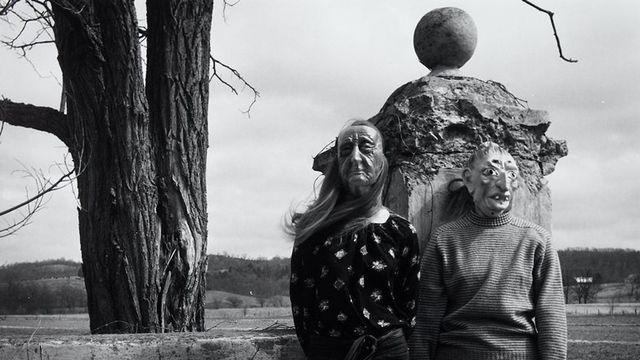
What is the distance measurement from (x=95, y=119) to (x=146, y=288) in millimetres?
1227

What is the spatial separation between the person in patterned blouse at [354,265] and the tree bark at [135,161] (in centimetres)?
215

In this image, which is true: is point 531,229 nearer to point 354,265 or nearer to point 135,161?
point 354,265

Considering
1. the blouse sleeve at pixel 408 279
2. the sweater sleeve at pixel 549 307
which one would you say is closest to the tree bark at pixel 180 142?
the blouse sleeve at pixel 408 279

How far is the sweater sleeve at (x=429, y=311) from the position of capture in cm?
295

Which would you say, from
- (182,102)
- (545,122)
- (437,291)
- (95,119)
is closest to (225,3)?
(182,102)

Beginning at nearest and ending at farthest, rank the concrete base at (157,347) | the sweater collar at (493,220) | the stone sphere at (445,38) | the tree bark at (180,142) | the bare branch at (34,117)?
1. the sweater collar at (493,220)
2. the concrete base at (157,347)
3. the stone sphere at (445,38)
4. the tree bark at (180,142)
5. the bare branch at (34,117)

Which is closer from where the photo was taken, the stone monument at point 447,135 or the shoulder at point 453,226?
the shoulder at point 453,226

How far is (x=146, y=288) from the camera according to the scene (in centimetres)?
500

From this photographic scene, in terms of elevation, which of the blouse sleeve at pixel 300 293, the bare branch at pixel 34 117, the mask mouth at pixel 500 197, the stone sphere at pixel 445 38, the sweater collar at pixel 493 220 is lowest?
the blouse sleeve at pixel 300 293

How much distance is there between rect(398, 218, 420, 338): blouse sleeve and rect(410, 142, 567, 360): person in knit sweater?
0.11ft

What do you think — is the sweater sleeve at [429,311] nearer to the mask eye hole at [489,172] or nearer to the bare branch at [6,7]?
the mask eye hole at [489,172]

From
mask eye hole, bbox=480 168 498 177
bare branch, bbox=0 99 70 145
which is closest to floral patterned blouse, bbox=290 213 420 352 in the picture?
mask eye hole, bbox=480 168 498 177

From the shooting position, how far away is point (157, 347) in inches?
127

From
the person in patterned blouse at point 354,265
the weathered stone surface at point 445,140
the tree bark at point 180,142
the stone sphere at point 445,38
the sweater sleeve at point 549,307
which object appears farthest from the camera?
the tree bark at point 180,142
